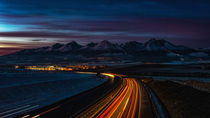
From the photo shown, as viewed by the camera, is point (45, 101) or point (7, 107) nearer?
point (7, 107)

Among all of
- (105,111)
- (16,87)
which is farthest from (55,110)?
(16,87)

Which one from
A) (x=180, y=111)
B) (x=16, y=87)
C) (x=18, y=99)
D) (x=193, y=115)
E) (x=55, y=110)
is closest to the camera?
(x=193, y=115)

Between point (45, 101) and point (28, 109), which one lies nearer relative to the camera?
point (28, 109)

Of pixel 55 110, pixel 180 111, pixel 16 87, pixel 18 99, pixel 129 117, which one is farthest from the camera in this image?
pixel 16 87

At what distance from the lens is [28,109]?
116 feet

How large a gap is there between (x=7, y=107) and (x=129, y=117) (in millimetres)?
20088

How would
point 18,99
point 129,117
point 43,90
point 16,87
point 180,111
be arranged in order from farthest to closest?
1. point 43,90
2. point 16,87
3. point 18,99
4. point 180,111
5. point 129,117

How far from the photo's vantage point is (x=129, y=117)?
3025cm

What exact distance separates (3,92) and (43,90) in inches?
437

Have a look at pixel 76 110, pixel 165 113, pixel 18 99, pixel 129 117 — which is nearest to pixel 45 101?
pixel 18 99

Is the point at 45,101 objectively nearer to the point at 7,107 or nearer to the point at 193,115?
the point at 7,107

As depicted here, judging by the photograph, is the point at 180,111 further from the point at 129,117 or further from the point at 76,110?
the point at 76,110

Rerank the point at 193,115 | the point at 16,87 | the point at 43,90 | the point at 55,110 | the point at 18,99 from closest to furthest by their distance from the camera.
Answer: the point at 193,115 → the point at 55,110 → the point at 18,99 → the point at 16,87 → the point at 43,90

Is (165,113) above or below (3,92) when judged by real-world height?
below
